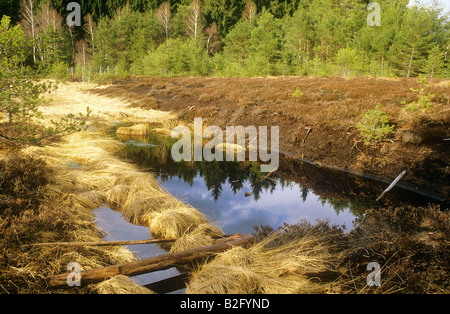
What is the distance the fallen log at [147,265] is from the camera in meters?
3.77

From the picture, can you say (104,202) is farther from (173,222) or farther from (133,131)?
(133,131)

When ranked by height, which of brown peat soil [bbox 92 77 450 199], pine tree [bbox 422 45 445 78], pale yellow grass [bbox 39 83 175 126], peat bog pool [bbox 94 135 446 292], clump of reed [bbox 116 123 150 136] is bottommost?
peat bog pool [bbox 94 135 446 292]

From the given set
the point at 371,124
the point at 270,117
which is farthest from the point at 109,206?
the point at 270,117

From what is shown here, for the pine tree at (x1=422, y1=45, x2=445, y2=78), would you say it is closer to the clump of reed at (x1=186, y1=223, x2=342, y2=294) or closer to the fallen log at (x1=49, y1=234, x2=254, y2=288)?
the clump of reed at (x1=186, y1=223, x2=342, y2=294)

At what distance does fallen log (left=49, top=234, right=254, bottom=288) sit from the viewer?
12.4 ft

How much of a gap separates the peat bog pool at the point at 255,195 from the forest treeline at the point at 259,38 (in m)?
14.2

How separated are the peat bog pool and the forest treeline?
1419 cm

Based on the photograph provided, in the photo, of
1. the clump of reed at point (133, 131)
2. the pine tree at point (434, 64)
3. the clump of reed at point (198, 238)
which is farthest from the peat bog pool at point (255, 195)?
the pine tree at point (434, 64)

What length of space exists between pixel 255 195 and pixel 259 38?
35195mm

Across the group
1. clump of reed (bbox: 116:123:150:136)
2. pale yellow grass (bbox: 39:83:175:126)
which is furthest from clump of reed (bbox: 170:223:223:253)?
pale yellow grass (bbox: 39:83:175:126)

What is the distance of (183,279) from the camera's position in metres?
4.39
